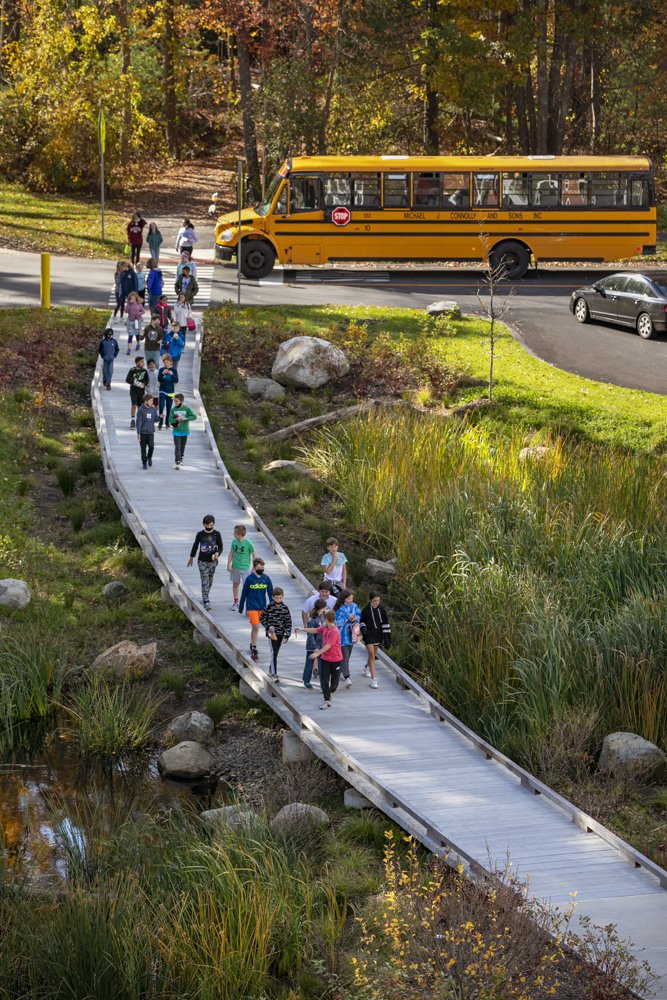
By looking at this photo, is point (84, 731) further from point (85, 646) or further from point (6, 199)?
point (6, 199)

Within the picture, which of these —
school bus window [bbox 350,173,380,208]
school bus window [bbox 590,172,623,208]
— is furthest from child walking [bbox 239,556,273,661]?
school bus window [bbox 590,172,623,208]

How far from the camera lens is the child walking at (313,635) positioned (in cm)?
1458

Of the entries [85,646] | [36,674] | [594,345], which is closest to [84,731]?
[36,674]

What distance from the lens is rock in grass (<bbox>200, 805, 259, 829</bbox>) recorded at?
12.1m

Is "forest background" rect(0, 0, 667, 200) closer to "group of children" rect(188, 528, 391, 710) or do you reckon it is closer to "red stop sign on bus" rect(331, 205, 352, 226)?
"red stop sign on bus" rect(331, 205, 352, 226)

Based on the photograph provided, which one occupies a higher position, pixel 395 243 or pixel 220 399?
A: pixel 395 243

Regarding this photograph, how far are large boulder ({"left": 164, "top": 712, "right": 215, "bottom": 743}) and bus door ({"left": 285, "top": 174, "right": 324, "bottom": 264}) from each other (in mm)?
21691

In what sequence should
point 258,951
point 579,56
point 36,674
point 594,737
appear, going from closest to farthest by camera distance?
point 258,951, point 594,737, point 36,674, point 579,56

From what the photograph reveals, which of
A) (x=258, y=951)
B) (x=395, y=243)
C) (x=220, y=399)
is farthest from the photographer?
(x=395, y=243)

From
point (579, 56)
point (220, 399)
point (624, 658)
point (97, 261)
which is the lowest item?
point (624, 658)

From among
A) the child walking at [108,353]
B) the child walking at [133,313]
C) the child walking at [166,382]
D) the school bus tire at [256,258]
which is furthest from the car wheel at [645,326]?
the child walking at [166,382]

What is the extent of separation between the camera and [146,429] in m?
21.2

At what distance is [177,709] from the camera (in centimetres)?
1623

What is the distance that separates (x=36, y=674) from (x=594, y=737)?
6347 millimetres
